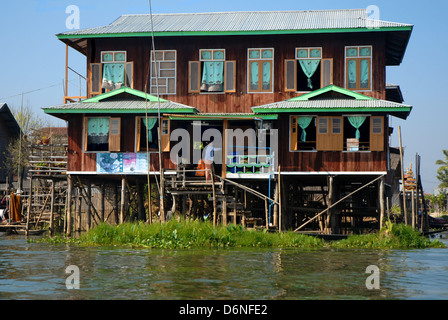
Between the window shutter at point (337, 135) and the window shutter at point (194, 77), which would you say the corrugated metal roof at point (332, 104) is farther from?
the window shutter at point (194, 77)

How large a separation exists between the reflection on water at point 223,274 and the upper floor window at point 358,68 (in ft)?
29.2

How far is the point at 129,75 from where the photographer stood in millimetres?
30141

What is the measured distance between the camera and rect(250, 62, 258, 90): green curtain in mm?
29250

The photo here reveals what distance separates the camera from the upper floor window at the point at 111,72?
98.8 feet

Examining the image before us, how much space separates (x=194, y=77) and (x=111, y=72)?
397cm

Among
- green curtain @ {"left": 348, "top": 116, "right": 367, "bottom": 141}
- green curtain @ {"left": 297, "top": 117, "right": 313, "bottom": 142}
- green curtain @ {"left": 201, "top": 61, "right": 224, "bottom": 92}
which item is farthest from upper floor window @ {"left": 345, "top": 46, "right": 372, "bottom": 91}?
green curtain @ {"left": 201, "top": 61, "right": 224, "bottom": 92}

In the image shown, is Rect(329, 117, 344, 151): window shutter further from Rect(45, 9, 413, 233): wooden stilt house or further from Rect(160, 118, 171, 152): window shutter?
Rect(160, 118, 171, 152): window shutter

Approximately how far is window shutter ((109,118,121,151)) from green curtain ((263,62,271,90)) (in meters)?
6.65

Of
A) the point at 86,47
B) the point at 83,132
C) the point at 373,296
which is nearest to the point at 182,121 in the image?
the point at 83,132

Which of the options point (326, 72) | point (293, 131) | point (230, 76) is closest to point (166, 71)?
point (230, 76)

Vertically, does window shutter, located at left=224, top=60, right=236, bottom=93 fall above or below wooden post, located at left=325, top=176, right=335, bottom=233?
above

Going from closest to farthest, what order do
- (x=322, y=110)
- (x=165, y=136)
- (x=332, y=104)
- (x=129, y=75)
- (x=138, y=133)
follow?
1. (x=322, y=110)
2. (x=332, y=104)
3. (x=165, y=136)
4. (x=138, y=133)
5. (x=129, y=75)

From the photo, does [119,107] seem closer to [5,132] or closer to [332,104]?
[332,104]

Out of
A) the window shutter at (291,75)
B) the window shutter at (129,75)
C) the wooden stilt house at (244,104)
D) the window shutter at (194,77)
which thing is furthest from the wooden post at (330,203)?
the window shutter at (129,75)
